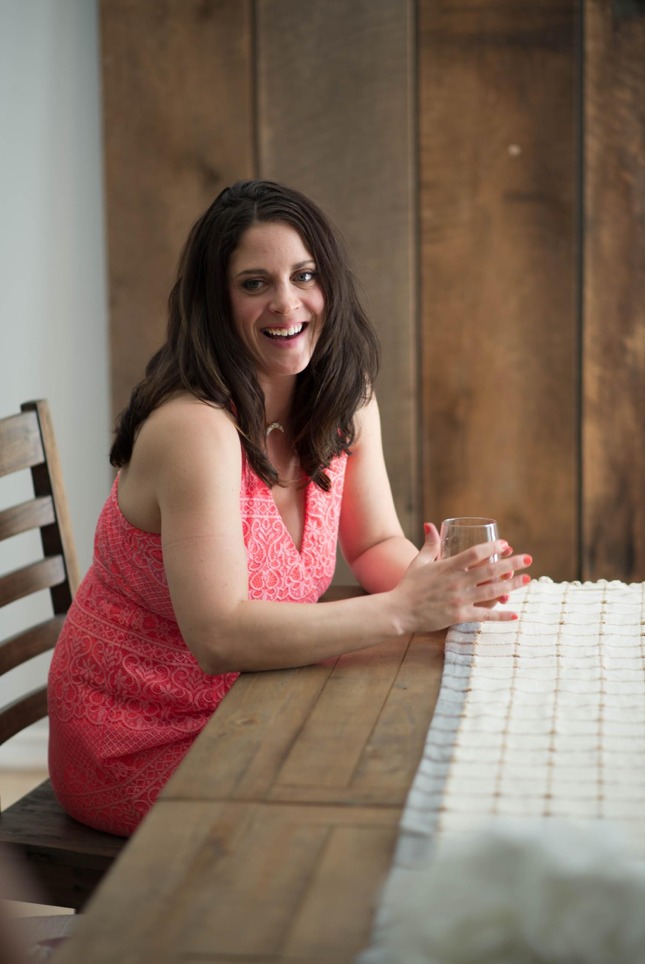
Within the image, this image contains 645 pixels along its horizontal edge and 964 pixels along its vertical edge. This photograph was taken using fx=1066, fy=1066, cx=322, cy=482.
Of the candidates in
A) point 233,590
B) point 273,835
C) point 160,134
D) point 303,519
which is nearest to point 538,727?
point 273,835

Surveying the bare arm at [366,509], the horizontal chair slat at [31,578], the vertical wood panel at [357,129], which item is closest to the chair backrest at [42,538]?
the horizontal chair slat at [31,578]

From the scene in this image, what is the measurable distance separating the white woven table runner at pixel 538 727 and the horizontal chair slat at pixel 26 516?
78 centimetres

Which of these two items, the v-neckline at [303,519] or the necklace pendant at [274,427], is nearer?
the v-neckline at [303,519]

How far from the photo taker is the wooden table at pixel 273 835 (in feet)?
2.52

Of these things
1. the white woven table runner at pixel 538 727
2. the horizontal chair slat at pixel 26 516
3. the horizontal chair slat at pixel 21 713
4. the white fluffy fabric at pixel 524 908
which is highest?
the horizontal chair slat at pixel 26 516

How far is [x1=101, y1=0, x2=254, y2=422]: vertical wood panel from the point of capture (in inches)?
105

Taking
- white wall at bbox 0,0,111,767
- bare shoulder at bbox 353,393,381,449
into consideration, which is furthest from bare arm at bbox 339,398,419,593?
white wall at bbox 0,0,111,767

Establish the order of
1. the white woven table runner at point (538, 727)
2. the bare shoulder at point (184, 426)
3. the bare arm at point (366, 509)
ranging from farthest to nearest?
the bare arm at point (366, 509)
the bare shoulder at point (184, 426)
the white woven table runner at point (538, 727)

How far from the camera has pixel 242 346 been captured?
168 centimetres

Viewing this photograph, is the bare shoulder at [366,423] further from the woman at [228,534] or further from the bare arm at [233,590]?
the bare arm at [233,590]

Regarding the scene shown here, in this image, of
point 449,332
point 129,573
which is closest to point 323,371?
point 129,573

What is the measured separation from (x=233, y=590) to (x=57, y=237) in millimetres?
1764

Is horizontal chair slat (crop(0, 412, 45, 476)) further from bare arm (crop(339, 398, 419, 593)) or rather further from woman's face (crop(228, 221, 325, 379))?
bare arm (crop(339, 398, 419, 593))

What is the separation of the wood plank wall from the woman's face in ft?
3.48
